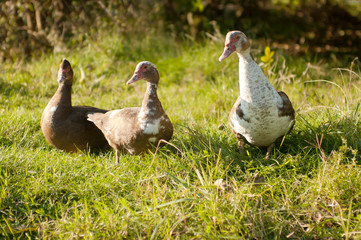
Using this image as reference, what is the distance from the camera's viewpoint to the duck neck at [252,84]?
9.00 ft

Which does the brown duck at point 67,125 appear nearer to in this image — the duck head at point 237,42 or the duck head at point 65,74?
the duck head at point 65,74

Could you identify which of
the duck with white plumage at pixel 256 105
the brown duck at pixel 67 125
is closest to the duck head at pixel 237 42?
the duck with white plumage at pixel 256 105

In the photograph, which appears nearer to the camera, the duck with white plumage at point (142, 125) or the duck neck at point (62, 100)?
the duck with white plumage at point (142, 125)

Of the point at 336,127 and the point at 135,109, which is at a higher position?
the point at 135,109

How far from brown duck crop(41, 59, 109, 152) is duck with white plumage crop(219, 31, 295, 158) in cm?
124

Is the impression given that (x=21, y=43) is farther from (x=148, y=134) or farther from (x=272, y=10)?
(x=272, y=10)

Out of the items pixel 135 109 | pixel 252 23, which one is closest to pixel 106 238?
pixel 135 109

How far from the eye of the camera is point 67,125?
3.22m

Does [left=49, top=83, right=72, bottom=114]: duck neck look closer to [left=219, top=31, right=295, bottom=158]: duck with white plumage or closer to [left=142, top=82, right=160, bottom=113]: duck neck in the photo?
[left=142, top=82, right=160, bottom=113]: duck neck

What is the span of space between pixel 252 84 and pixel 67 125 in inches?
59.6

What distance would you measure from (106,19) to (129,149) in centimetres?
383

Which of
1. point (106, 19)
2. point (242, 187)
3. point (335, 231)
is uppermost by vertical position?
point (106, 19)

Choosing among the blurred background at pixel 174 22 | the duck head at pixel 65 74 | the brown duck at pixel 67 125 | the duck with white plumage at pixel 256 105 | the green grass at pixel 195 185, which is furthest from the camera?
the blurred background at pixel 174 22

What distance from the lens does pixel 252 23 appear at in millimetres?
8133
